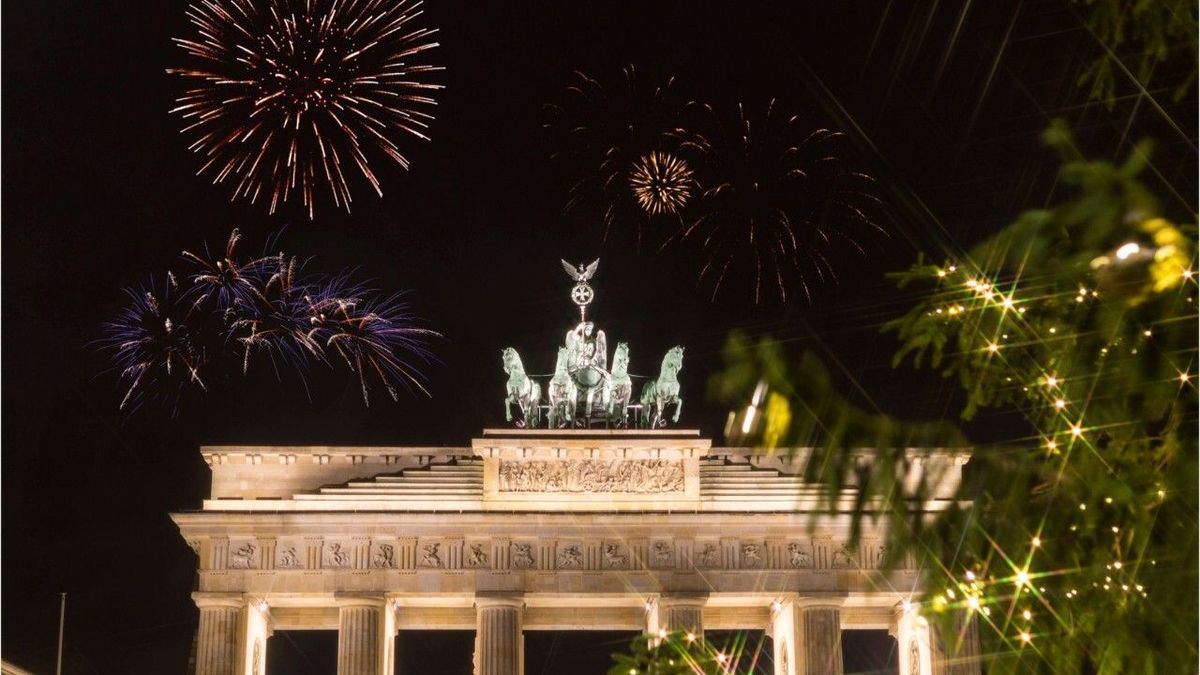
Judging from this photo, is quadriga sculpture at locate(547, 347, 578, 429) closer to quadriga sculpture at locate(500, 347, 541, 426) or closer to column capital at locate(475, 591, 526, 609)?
quadriga sculpture at locate(500, 347, 541, 426)

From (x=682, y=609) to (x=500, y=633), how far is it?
16.7 feet

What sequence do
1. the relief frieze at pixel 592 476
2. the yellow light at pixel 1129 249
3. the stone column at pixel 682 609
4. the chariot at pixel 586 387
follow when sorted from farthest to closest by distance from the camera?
the chariot at pixel 586 387, the relief frieze at pixel 592 476, the stone column at pixel 682 609, the yellow light at pixel 1129 249

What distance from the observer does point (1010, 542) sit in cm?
804

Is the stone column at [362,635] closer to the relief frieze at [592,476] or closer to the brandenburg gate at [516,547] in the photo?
the brandenburg gate at [516,547]

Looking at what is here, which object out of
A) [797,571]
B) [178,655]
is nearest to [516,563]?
[797,571]

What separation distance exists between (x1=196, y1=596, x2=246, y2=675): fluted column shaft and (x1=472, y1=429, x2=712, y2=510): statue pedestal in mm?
7570

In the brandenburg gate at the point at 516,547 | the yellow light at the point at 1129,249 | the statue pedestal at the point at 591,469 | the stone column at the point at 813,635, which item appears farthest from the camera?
the statue pedestal at the point at 591,469

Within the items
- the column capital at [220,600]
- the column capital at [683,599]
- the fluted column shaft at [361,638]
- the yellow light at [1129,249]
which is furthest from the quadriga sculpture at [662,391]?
the yellow light at [1129,249]

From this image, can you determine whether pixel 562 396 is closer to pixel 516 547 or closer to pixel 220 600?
pixel 516 547

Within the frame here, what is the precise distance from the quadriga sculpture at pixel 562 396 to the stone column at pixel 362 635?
7148 mm

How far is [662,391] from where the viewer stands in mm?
51531

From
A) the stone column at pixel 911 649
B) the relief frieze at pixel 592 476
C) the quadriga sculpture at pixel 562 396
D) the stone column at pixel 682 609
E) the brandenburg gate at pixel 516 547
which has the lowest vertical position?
the stone column at pixel 911 649

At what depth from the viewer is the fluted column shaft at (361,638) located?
4906cm

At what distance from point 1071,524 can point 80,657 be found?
182 ft
